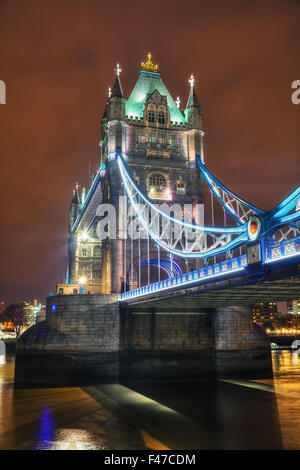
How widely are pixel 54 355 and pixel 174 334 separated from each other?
8.95 m

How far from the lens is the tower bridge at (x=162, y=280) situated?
18.7 metres

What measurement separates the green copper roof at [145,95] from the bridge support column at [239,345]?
69.9 feet

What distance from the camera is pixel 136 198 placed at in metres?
41.6

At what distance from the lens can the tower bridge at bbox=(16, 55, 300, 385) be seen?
1869 centimetres

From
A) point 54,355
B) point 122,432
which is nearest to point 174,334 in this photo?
point 54,355

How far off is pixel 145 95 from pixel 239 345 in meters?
27.2

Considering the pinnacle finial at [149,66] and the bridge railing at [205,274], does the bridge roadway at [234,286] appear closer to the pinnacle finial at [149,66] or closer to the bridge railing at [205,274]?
the bridge railing at [205,274]

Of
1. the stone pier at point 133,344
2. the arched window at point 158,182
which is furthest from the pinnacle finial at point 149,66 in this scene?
the stone pier at point 133,344

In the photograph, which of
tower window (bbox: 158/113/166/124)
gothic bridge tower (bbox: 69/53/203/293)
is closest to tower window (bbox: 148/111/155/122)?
gothic bridge tower (bbox: 69/53/203/293)

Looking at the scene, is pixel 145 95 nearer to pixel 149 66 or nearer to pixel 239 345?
pixel 149 66

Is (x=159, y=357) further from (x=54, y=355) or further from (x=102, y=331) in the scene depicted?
(x=54, y=355)

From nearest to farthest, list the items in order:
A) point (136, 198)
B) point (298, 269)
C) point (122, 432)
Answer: point (298, 269) → point (122, 432) → point (136, 198)

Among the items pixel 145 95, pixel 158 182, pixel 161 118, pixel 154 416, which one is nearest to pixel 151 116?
pixel 161 118

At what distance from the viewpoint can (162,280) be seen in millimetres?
32531
